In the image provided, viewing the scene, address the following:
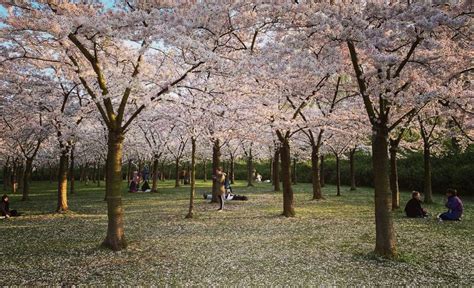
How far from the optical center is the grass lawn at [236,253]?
830cm

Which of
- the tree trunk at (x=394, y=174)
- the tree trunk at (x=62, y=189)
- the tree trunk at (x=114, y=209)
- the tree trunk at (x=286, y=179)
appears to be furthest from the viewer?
the tree trunk at (x=62, y=189)

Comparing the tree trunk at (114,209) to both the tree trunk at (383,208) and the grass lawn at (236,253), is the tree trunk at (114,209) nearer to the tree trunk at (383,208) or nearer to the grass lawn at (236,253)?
the grass lawn at (236,253)

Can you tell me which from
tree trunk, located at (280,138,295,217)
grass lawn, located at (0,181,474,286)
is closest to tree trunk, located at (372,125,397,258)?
grass lawn, located at (0,181,474,286)

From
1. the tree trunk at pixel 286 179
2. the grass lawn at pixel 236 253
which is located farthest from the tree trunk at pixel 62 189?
the tree trunk at pixel 286 179

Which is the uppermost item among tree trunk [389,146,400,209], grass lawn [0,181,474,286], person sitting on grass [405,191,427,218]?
tree trunk [389,146,400,209]

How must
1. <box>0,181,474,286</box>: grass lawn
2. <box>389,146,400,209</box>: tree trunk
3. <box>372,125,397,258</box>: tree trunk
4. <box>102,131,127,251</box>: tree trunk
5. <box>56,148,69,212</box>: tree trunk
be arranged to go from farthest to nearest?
<box>56,148,69,212</box>: tree trunk
<box>389,146,400,209</box>: tree trunk
<box>102,131,127,251</box>: tree trunk
<box>372,125,397,258</box>: tree trunk
<box>0,181,474,286</box>: grass lawn

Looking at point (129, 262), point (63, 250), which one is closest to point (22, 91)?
point (63, 250)

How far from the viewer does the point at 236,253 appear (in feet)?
34.7

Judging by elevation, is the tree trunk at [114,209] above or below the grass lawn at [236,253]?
above

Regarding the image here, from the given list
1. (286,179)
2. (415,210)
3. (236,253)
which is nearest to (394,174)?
(415,210)

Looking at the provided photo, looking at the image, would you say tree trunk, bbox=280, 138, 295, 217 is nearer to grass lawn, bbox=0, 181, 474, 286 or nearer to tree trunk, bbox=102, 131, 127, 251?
grass lawn, bbox=0, 181, 474, 286

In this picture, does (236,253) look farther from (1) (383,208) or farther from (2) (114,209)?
(1) (383,208)

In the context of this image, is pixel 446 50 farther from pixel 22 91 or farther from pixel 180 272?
pixel 22 91

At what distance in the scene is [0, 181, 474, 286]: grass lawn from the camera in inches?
327
